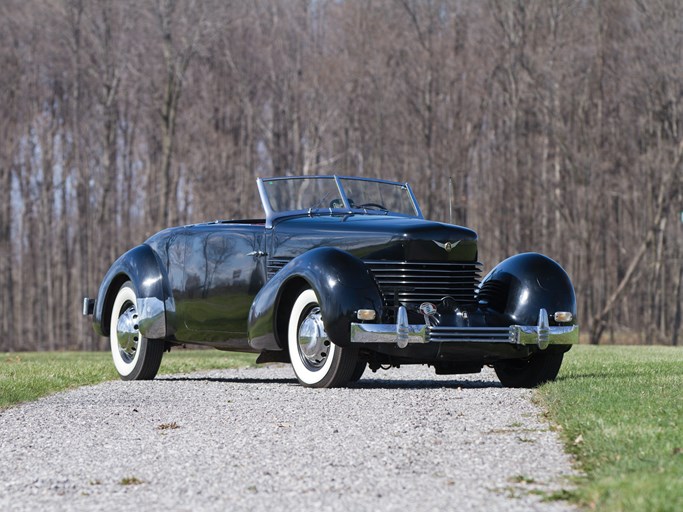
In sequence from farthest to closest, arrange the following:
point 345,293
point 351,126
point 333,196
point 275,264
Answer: point 351,126, point 333,196, point 275,264, point 345,293

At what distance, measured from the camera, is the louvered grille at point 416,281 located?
10.8 meters

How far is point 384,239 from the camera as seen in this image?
35.9ft

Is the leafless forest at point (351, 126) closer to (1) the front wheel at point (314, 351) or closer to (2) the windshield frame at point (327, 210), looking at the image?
(2) the windshield frame at point (327, 210)

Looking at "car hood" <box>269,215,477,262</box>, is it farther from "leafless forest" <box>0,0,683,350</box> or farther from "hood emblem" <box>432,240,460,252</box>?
"leafless forest" <box>0,0,683,350</box>

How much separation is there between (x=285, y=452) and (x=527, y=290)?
4.93 m

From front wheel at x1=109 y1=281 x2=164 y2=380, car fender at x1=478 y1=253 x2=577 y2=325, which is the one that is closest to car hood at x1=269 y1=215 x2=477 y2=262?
car fender at x1=478 y1=253 x2=577 y2=325

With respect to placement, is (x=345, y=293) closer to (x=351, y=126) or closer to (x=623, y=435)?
(x=623, y=435)

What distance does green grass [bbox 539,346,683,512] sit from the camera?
512 centimetres

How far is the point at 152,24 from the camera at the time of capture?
42.8m

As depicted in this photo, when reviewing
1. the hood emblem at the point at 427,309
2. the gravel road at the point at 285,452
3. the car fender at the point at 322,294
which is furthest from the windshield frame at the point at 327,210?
the gravel road at the point at 285,452

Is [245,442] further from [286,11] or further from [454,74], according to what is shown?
[286,11]

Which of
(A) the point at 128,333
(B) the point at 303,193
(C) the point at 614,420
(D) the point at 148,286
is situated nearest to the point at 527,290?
(B) the point at 303,193

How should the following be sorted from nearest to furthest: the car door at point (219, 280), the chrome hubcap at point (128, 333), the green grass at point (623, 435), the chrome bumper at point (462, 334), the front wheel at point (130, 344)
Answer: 1. the green grass at point (623, 435)
2. the chrome bumper at point (462, 334)
3. the car door at point (219, 280)
4. the front wheel at point (130, 344)
5. the chrome hubcap at point (128, 333)

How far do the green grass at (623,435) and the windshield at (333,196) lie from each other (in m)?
2.54
